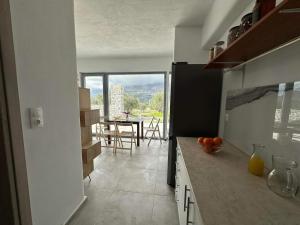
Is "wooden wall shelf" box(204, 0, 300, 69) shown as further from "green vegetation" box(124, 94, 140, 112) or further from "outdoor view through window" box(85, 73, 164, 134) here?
"green vegetation" box(124, 94, 140, 112)

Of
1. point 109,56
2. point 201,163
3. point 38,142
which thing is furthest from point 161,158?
point 109,56

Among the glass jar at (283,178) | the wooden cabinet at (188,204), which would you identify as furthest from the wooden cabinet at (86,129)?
the glass jar at (283,178)

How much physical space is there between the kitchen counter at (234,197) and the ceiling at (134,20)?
192 cm

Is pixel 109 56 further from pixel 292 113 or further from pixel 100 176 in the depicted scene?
pixel 292 113

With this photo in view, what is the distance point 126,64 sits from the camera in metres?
4.81

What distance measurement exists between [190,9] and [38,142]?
2308 millimetres

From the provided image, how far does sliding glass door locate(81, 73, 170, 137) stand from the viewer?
4.85 m

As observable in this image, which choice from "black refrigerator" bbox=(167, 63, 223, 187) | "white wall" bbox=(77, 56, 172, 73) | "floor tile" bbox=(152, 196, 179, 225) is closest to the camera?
"floor tile" bbox=(152, 196, 179, 225)

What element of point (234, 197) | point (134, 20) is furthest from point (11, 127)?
point (134, 20)

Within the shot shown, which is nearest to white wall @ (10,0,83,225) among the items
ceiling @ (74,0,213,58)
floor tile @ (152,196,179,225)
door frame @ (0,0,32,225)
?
door frame @ (0,0,32,225)

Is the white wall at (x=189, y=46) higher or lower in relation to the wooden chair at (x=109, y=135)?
higher

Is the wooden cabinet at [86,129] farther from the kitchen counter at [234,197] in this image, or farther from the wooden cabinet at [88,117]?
the kitchen counter at [234,197]

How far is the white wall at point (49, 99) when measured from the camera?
1110 millimetres

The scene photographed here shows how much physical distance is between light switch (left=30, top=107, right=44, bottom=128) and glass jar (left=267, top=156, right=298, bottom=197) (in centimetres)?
167
